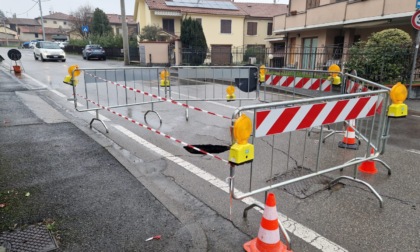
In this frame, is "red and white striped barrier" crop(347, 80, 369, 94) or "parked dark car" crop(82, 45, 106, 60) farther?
"parked dark car" crop(82, 45, 106, 60)

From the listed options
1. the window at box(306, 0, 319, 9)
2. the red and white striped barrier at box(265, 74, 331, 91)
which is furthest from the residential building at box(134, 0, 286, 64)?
the red and white striped barrier at box(265, 74, 331, 91)

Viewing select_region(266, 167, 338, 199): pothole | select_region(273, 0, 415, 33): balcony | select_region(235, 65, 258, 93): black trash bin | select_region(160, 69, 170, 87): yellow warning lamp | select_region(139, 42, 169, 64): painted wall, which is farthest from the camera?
select_region(139, 42, 169, 64): painted wall

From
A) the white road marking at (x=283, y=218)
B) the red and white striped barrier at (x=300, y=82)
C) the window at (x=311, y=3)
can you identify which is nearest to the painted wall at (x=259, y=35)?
the window at (x=311, y=3)

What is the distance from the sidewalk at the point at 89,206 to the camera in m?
3.02

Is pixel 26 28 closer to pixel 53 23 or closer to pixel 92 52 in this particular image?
pixel 53 23

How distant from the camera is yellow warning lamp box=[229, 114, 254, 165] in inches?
102

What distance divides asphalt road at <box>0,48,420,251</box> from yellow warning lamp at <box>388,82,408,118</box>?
1.04 metres

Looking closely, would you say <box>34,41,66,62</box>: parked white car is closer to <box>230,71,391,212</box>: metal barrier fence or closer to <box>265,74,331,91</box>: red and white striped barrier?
<box>265,74,331,91</box>: red and white striped barrier

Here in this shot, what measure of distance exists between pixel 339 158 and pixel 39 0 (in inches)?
2158

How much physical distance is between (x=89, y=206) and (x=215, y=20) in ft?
119

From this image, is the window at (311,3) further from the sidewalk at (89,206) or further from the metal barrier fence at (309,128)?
Result: the sidewalk at (89,206)

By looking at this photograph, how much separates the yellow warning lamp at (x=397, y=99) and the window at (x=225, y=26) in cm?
3544

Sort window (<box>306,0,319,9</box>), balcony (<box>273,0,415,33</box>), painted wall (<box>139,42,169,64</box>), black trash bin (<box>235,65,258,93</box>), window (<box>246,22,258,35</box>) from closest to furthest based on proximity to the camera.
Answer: black trash bin (<box>235,65,258,93</box>) < balcony (<box>273,0,415,33</box>) < window (<box>306,0,319,9</box>) < painted wall (<box>139,42,169,64</box>) < window (<box>246,22,258,35</box>)

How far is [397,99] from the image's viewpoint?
3.99 metres
